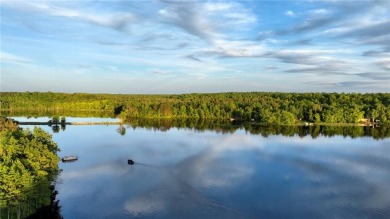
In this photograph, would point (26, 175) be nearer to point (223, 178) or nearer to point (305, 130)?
point (223, 178)

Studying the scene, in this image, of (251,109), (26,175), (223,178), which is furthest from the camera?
(251,109)

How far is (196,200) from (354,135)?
42.9 m

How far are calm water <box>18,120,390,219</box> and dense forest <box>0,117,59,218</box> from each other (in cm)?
203

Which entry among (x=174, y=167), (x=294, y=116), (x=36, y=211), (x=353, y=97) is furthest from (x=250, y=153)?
(x=353, y=97)

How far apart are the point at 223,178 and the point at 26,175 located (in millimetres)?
16673

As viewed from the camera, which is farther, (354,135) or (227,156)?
(354,135)

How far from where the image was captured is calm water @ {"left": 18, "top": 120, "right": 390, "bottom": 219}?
2516 centimetres

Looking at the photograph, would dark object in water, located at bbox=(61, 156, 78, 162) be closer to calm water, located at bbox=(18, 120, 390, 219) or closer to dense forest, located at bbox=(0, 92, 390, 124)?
calm water, located at bbox=(18, 120, 390, 219)

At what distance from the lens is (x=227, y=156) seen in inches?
1656

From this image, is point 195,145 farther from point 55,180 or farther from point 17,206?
point 17,206

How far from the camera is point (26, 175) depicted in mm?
20703

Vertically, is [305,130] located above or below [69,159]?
above

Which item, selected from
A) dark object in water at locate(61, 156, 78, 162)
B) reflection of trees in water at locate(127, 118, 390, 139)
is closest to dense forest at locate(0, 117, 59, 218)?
dark object in water at locate(61, 156, 78, 162)

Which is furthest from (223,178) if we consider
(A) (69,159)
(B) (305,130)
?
(B) (305,130)
